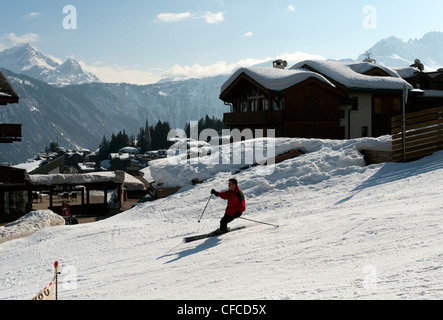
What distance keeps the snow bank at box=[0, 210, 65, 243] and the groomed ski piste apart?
129cm

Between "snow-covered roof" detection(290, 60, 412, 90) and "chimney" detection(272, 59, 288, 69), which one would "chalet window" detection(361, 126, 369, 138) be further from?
"chimney" detection(272, 59, 288, 69)

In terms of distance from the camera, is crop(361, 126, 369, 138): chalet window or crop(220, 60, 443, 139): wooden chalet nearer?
crop(220, 60, 443, 139): wooden chalet

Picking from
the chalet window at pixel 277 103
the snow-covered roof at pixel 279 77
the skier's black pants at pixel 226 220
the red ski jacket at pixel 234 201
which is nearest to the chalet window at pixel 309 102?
the snow-covered roof at pixel 279 77

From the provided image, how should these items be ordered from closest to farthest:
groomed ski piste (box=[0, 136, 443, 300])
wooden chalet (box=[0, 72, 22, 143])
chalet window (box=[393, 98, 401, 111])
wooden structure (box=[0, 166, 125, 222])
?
groomed ski piste (box=[0, 136, 443, 300])
wooden chalet (box=[0, 72, 22, 143])
wooden structure (box=[0, 166, 125, 222])
chalet window (box=[393, 98, 401, 111])

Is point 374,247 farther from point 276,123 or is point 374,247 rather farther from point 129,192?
point 129,192

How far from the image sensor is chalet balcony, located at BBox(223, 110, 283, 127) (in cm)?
3125

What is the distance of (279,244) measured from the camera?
8.45 meters

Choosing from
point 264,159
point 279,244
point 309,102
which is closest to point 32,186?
point 264,159

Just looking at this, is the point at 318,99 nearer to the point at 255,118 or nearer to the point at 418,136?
the point at 255,118

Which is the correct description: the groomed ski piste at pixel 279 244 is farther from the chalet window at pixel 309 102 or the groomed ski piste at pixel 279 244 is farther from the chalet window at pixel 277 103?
the chalet window at pixel 309 102

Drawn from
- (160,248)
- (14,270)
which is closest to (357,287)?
(160,248)

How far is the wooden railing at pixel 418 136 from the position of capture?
15188mm

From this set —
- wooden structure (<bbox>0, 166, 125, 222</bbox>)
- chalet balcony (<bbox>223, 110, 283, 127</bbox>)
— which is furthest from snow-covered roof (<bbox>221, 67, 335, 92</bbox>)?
wooden structure (<bbox>0, 166, 125, 222</bbox>)

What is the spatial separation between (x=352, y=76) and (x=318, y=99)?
493 cm
